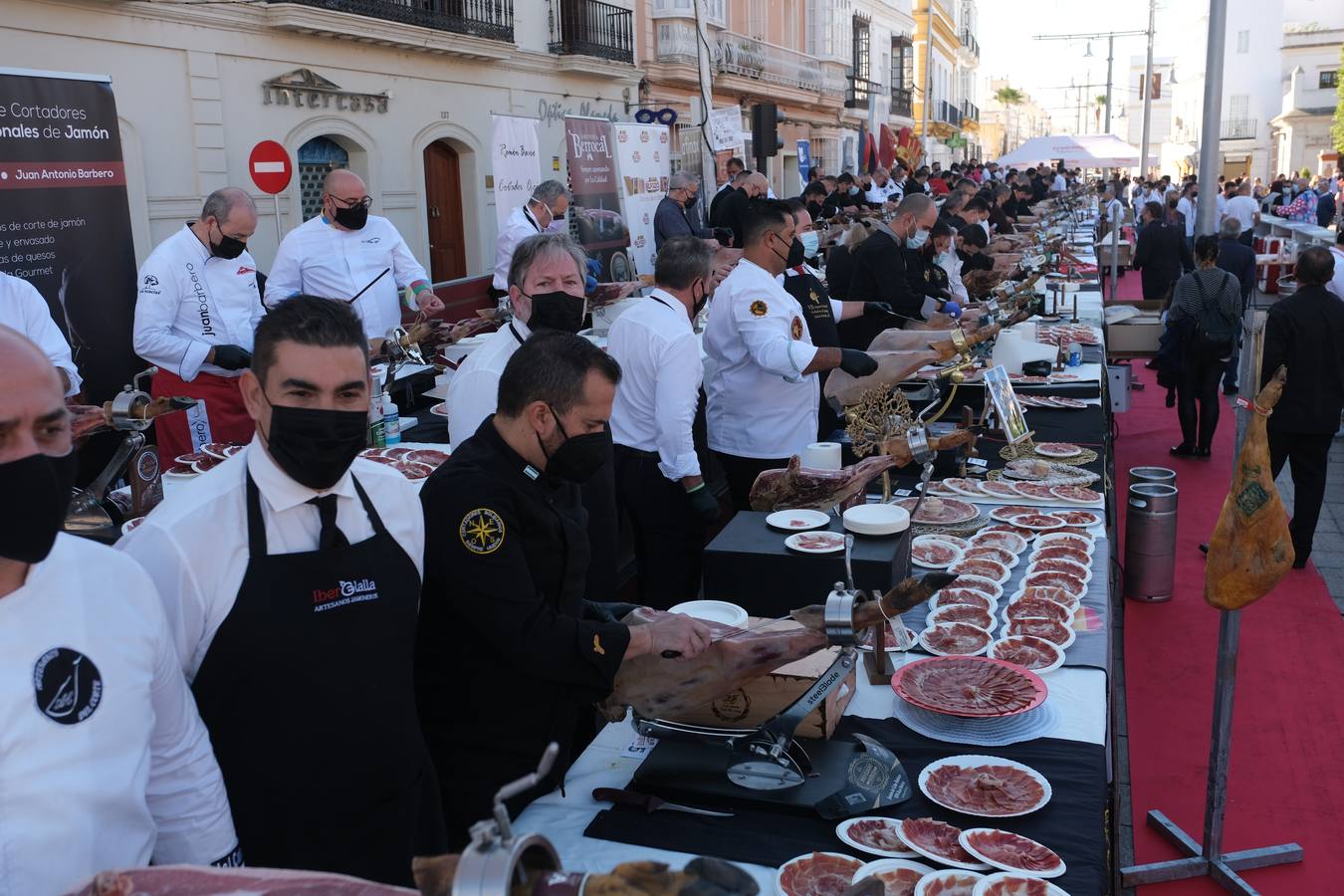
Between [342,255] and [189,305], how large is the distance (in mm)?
909

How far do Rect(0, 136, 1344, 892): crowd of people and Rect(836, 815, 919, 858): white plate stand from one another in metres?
0.47

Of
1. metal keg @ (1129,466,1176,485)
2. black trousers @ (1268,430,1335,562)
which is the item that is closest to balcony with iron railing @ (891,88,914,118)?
black trousers @ (1268,430,1335,562)

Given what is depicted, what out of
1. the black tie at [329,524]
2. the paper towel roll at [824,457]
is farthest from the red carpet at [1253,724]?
the black tie at [329,524]

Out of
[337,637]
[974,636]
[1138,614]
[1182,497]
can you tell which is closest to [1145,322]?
[1182,497]

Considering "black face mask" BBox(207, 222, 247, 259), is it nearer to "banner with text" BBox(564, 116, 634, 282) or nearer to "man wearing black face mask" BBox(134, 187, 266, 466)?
"man wearing black face mask" BBox(134, 187, 266, 466)

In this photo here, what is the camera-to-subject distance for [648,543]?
462 cm

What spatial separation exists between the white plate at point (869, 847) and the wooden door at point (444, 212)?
539 inches

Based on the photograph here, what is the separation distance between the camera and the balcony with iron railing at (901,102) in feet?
142

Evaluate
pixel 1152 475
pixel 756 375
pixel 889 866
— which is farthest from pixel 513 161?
pixel 889 866

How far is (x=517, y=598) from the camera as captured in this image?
91.0 inches

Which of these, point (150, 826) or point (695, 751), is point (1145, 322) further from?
point (150, 826)

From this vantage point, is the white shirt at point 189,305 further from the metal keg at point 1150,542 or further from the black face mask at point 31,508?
the metal keg at point 1150,542

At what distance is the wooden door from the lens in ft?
49.7

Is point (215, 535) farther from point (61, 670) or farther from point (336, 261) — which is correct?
point (336, 261)
